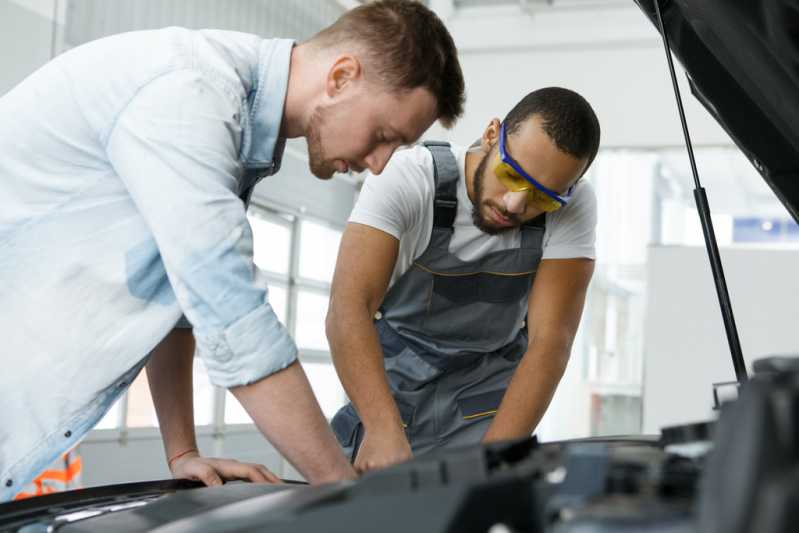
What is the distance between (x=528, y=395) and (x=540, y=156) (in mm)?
477

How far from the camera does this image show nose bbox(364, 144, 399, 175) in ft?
4.32

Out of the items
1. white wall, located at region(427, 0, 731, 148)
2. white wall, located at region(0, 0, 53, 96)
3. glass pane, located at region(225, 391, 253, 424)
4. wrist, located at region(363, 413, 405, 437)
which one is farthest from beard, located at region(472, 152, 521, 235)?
white wall, located at region(427, 0, 731, 148)

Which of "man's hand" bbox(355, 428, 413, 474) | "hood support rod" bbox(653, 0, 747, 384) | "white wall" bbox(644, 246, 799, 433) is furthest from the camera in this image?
"white wall" bbox(644, 246, 799, 433)

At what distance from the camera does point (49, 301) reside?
3.64 ft

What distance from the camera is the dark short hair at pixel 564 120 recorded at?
1659 millimetres

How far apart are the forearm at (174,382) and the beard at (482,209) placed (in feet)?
2.18

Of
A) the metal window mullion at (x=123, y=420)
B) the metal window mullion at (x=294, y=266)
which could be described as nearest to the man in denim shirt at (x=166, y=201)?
the metal window mullion at (x=123, y=420)

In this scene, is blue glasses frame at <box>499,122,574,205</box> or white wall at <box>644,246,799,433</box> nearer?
blue glasses frame at <box>499,122,574,205</box>

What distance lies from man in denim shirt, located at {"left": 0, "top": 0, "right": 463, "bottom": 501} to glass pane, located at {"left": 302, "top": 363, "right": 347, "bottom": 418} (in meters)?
6.90

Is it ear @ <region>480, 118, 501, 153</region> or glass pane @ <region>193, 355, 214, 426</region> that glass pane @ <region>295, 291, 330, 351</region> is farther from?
ear @ <region>480, 118, 501, 153</region>

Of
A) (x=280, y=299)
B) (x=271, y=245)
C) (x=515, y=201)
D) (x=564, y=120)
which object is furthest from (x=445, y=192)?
(x=280, y=299)

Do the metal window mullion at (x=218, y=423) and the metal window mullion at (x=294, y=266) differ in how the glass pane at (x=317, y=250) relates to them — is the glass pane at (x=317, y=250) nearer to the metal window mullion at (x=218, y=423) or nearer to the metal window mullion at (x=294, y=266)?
the metal window mullion at (x=294, y=266)

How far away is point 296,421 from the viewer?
1.04 metres

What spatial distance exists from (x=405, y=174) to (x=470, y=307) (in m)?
0.34
